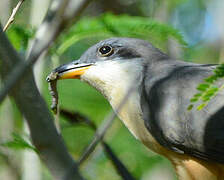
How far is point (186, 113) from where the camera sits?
132 inches

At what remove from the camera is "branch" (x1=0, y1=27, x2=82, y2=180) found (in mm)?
1555

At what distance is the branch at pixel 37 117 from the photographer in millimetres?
1555

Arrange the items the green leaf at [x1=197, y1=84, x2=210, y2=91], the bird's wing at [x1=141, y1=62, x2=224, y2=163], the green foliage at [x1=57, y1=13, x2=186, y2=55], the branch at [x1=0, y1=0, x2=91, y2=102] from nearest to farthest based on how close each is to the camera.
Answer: the branch at [x1=0, y1=0, x2=91, y2=102] < the green leaf at [x1=197, y1=84, x2=210, y2=91] < the bird's wing at [x1=141, y1=62, x2=224, y2=163] < the green foliage at [x1=57, y1=13, x2=186, y2=55]

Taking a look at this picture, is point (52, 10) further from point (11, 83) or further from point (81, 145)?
point (81, 145)

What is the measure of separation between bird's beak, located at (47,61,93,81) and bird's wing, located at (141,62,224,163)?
572 mm

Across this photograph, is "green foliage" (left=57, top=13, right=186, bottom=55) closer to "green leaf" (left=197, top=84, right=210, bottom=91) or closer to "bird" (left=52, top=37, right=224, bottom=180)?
"bird" (left=52, top=37, right=224, bottom=180)

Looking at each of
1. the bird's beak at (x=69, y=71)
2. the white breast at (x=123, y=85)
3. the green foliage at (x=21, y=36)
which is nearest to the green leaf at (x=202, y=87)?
the white breast at (x=123, y=85)

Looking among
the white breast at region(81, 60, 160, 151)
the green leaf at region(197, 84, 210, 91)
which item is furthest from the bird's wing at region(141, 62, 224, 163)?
the green leaf at region(197, 84, 210, 91)

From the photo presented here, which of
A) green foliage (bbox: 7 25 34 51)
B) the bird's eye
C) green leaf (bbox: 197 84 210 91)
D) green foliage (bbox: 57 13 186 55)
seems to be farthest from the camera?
the bird's eye

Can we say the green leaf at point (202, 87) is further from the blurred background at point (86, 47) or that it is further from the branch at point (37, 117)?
the blurred background at point (86, 47)

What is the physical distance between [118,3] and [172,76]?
5010 mm

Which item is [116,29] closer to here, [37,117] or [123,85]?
[123,85]

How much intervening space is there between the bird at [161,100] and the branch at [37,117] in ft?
6.08

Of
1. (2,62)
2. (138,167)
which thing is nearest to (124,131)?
(138,167)
